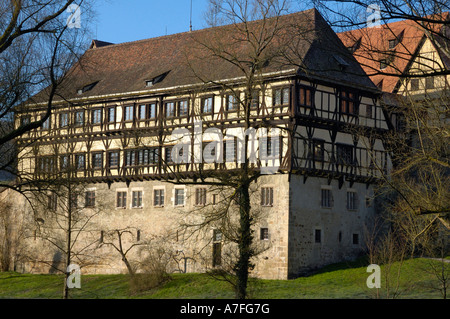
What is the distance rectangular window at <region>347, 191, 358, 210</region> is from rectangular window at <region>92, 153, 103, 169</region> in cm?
1489

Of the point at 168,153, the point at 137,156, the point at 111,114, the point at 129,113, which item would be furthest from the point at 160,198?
the point at 111,114

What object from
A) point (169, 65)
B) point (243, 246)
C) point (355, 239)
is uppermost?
point (169, 65)

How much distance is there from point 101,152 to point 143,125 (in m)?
3.56

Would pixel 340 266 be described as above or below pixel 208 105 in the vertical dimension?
below

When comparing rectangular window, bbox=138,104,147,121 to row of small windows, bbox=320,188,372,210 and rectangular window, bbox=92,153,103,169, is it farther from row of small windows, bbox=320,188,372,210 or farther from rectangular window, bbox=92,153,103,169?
row of small windows, bbox=320,188,372,210

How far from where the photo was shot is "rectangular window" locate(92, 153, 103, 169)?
158ft

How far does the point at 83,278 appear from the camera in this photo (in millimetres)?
46062

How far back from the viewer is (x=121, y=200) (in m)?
47.2

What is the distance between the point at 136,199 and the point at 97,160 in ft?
12.5

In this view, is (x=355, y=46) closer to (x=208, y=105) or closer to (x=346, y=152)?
(x=346, y=152)

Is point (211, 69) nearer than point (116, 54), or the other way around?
point (211, 69)

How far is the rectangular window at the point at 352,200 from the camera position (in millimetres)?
42688
